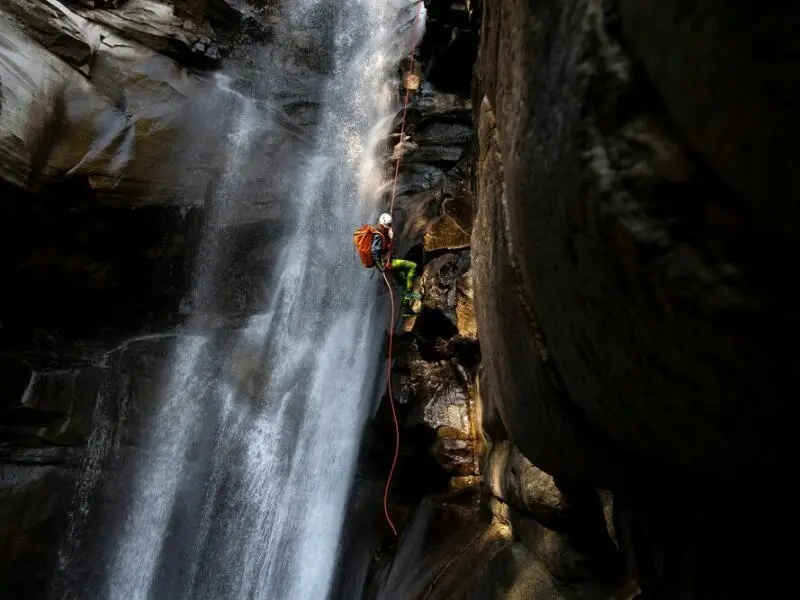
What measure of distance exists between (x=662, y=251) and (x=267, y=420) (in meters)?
9.52

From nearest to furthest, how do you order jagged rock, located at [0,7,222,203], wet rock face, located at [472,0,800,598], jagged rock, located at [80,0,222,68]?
wet rock face, located at [472,0,800,598] < jagged rock, located at [0,7,222,203] < jagged rock, located at [80,0,222,68]

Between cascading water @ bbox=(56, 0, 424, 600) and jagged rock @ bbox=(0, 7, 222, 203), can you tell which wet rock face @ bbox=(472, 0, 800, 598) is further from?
jagged rock @ bbox=(0, 7, 222, 203)

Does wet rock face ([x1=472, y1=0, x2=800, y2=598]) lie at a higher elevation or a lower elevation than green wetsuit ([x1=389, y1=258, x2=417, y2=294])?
lower

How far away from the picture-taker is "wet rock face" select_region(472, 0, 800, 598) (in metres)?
1.14

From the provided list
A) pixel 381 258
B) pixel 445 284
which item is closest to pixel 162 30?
pixel 381 258

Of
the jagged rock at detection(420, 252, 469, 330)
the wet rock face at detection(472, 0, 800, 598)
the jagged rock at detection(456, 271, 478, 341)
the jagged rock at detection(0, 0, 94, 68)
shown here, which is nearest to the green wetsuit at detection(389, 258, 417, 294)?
the jagged rock at detection(420, 252, 469, 330)

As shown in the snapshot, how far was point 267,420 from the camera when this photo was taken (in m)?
9.99

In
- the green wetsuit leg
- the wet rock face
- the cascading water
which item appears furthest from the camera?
the cascading water

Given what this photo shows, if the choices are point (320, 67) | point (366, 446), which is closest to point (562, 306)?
point (366, 446)

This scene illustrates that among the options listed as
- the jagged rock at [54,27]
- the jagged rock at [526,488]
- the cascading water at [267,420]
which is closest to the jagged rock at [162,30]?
the jagged rock at [54,27]

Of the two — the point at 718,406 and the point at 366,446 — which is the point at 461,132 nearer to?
the point at 366,446

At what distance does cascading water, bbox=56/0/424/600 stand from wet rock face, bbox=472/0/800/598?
640 cm

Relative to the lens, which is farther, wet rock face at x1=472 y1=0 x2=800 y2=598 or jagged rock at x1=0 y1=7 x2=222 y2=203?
jagged rock at x1=0 y1=7 x2=222 y2=203

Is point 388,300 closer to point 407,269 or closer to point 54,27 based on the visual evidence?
point 407,269
